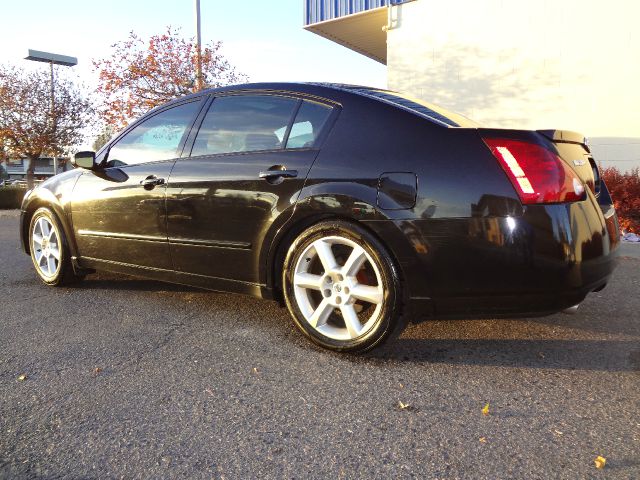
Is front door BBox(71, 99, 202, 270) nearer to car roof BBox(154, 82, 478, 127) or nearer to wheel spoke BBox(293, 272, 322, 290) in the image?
car roof BBox(154, 82, 478, 127)

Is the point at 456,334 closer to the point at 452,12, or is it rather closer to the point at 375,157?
the point at 375,157

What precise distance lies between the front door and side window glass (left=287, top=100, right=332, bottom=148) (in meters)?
0.96

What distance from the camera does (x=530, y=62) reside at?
10.5 m

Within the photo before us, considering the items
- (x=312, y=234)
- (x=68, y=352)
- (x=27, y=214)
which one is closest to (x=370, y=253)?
(x=312, y=234)

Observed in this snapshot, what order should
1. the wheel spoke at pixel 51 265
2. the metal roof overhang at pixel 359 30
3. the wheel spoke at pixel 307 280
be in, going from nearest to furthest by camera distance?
the wheel spoke at pixel 307 280
the wheel spoke at pixel 51 265
the metal roof overhang at pixel 359 30

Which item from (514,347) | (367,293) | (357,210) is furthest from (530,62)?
(367,293)

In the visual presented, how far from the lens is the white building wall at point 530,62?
31.7ft

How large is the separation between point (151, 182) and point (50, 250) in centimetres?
148

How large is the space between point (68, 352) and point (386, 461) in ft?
6.46

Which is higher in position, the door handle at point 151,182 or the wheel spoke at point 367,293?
the door handle at point 151,182

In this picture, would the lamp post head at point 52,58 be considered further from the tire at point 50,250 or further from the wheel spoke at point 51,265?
the wheel spoke at point 51,265

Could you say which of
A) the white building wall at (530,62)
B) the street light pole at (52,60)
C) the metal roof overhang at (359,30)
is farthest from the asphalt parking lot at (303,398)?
the street light pole at (52,60)

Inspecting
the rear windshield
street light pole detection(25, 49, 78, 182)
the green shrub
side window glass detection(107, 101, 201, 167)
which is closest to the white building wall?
the rear windshield

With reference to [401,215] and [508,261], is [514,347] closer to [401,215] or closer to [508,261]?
[508,261]
